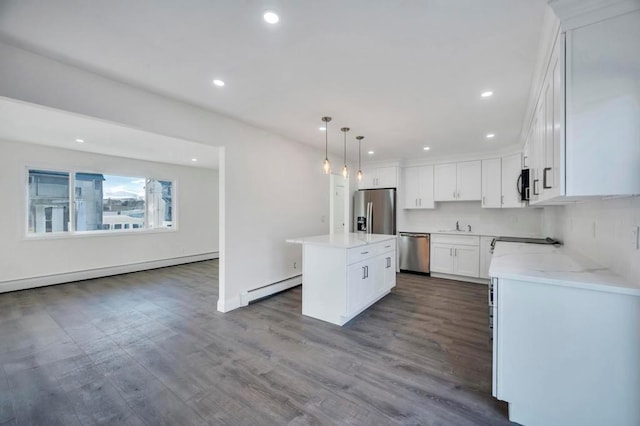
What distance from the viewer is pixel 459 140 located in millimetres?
4398

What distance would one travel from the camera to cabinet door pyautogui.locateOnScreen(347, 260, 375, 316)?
3.11 m

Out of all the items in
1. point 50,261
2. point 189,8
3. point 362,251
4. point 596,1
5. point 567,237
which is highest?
point 189,8

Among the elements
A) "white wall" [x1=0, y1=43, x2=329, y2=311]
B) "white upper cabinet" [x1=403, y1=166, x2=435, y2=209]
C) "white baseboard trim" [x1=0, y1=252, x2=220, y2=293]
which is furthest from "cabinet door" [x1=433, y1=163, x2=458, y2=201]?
"white baseboard trim" [x1=0, y1=252, x2=220, y2=293]

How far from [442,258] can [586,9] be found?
462 centimetres

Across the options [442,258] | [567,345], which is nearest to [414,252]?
[442,258]

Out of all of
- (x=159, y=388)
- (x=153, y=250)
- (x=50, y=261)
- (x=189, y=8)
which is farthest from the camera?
(x=153, y=250)

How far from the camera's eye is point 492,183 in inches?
200

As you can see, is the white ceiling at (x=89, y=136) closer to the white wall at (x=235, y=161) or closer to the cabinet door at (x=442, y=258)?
the white wall at (x=235, y=161)

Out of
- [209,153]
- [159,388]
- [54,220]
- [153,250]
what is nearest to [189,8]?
[159,388]

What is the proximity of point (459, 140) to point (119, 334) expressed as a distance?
5.35 metres

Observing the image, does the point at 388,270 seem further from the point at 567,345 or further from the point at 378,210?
the point at 567,345

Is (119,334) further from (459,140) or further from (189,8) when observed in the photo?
(459,140)

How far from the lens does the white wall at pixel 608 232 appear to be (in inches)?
59.3

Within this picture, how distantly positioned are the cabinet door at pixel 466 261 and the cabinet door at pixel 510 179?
1.02 meters
